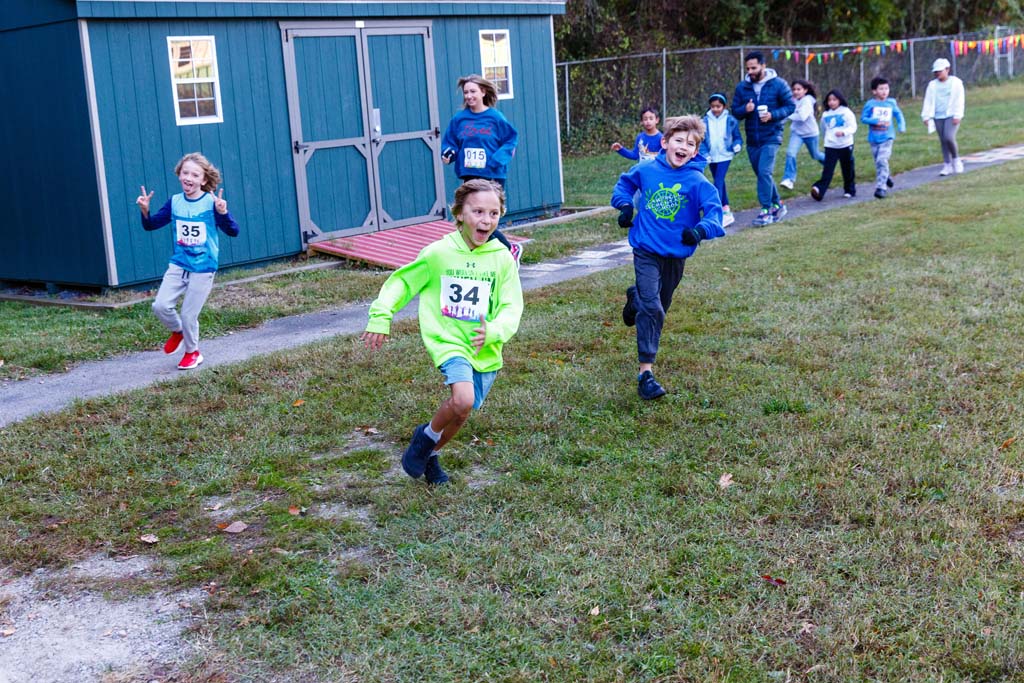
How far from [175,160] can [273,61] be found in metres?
1.75

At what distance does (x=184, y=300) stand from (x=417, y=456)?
3.54 meters

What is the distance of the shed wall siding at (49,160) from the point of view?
11078 millimetres

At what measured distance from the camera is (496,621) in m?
4.09

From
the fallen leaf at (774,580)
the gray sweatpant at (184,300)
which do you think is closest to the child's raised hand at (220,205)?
the gray sweatpant at (184,300)

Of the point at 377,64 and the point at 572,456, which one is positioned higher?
the point at 377,64

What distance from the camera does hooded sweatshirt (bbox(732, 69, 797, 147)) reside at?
44.2ft

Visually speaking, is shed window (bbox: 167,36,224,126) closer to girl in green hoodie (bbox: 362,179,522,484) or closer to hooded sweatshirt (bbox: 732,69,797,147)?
hooded sweatshirt (bbox: 732,69,797,147)

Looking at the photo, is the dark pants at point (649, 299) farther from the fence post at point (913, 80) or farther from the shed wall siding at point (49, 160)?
the fence post at point (913, 80)

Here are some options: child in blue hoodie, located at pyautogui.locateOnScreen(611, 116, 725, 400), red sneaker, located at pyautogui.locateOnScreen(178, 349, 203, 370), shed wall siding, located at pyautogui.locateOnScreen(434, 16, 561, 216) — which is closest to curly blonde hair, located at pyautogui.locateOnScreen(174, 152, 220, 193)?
red sneaker, located at pyautogui.locateOnScreen(178, 349, 203, 370)

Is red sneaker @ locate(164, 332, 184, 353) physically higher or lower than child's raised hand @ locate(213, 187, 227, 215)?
lower

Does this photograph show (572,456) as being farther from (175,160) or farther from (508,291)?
(175,160)

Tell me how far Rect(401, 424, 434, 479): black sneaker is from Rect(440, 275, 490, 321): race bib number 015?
58 cm

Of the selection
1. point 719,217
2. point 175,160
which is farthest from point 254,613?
point 175,160

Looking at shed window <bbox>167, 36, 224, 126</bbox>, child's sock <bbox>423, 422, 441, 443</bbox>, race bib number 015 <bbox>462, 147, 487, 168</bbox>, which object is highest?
shed window <bbox>167, 36, 224, 126</bbox>
